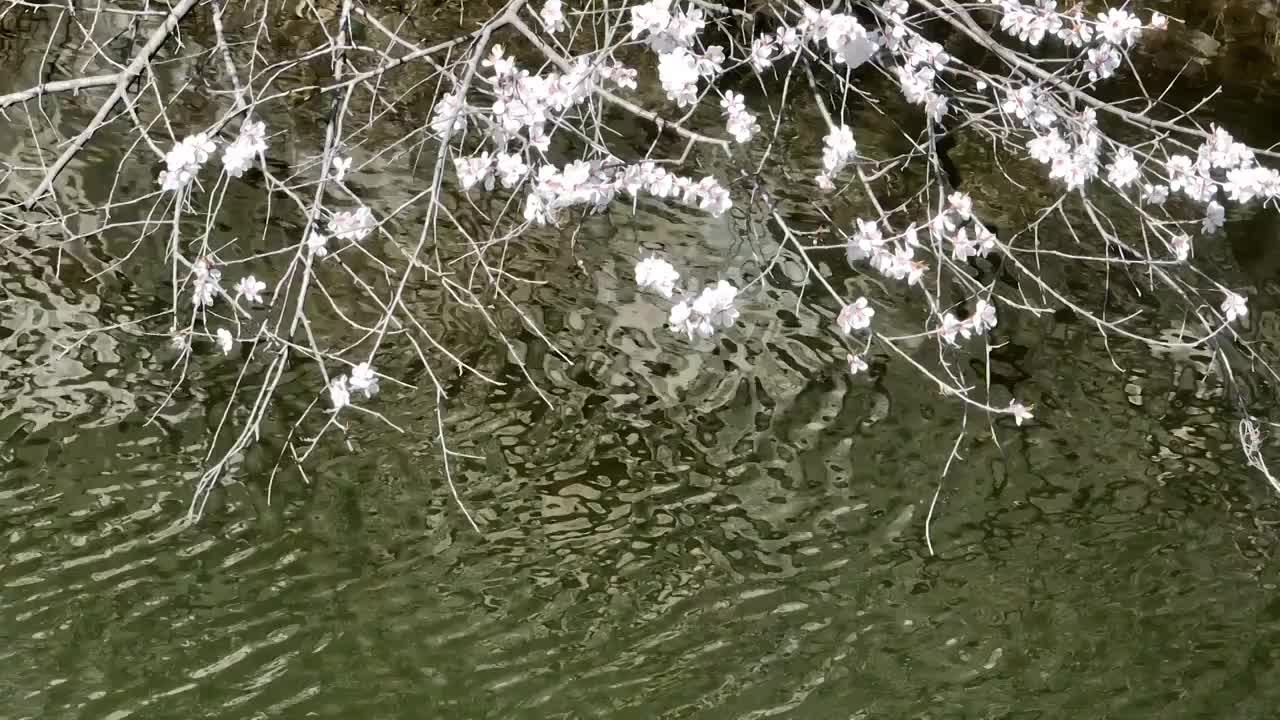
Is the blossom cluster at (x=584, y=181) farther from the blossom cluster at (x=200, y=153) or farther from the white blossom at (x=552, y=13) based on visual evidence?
the blossom cluster at (x=200, y=153)

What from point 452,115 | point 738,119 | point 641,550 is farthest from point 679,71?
point 641,550

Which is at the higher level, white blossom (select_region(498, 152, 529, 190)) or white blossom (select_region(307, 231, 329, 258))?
white blossom (select_region(498, 152, 529, 190))

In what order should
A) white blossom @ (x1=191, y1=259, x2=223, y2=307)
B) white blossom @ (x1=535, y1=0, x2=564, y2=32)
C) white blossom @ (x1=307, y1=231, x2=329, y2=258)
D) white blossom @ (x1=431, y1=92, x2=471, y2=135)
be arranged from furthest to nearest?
1. white blossom @ (x1=535, y1=0, x2=564, y2=32)
2. white blossom @ (x1=191, y1=259, x2=223, y2=307)
3. white blossom @ (x1=307, y1=231, x2=329, y2=258)
4. white blossom @ (x1=431, y1=92, x2=471, y2=135)

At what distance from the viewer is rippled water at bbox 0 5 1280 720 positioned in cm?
412

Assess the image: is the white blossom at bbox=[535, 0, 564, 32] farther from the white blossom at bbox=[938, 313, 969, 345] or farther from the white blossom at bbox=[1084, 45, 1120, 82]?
the white blossom at bbox=[1084, 45, 1120, 82]

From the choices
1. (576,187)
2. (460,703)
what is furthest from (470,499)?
(576,187)

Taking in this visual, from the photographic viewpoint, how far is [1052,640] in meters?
4.47


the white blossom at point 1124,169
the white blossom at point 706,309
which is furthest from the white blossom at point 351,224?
the white blossom at point 1124,169

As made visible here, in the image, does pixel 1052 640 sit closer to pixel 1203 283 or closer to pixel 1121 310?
pixel 1121 310

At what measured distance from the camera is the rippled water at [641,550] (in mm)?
4125

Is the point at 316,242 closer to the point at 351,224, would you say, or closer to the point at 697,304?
the point at 351,224

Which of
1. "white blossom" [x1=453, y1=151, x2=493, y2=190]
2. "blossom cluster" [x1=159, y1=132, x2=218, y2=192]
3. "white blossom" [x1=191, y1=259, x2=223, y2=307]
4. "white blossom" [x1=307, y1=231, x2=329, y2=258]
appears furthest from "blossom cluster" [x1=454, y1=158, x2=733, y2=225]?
"white blossom" [x1=191, y1=259, x2=223, y2=307]

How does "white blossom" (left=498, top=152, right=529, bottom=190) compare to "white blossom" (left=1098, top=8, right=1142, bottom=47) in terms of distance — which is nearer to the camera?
"white blossom" (left=498, top=152, right=529, bottom=190)

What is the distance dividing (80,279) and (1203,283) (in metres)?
5.97
